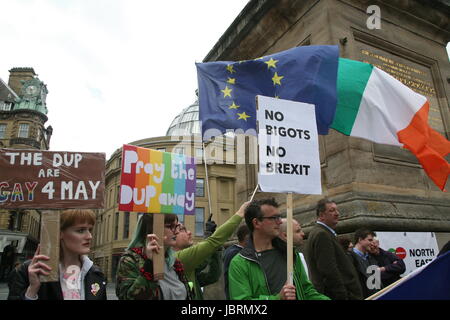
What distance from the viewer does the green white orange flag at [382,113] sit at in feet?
16.0

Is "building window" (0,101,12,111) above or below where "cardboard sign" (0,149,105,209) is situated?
above

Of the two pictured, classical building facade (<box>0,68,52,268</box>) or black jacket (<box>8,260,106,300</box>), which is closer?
black jacket (<box>8,260,106,300</box>)

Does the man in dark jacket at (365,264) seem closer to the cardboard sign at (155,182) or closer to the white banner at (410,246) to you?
the white banner at (410,246)

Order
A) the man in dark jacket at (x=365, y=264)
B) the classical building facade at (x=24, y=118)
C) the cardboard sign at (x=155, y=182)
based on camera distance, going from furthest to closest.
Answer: the classical building facade at (x=24, y=118) → the man in dark jacket at (x=365, y=264) → the cardboard sign at (x=155, y=182)

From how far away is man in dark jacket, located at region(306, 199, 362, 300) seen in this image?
331 cm

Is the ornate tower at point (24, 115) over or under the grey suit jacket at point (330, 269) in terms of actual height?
over

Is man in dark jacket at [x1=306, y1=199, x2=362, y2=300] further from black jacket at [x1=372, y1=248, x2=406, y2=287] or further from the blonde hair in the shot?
the blonde hair

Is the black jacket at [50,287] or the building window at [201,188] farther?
the building window at [201,188]

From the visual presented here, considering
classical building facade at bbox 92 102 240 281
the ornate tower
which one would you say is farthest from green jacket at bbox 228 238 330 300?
the ornate tower

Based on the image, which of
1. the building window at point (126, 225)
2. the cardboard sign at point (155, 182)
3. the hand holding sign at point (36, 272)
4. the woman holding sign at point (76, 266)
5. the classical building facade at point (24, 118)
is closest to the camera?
the hand holding sign at point (36, 272)

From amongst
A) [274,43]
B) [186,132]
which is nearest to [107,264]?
[186,132]

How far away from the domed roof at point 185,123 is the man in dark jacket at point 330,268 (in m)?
41.8

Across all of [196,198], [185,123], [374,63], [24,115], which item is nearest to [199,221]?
[196,198]

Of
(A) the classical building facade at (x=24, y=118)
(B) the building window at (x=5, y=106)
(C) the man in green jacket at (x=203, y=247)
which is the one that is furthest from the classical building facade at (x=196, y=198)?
(C) the man in green jacket at (x=203, y=247)
